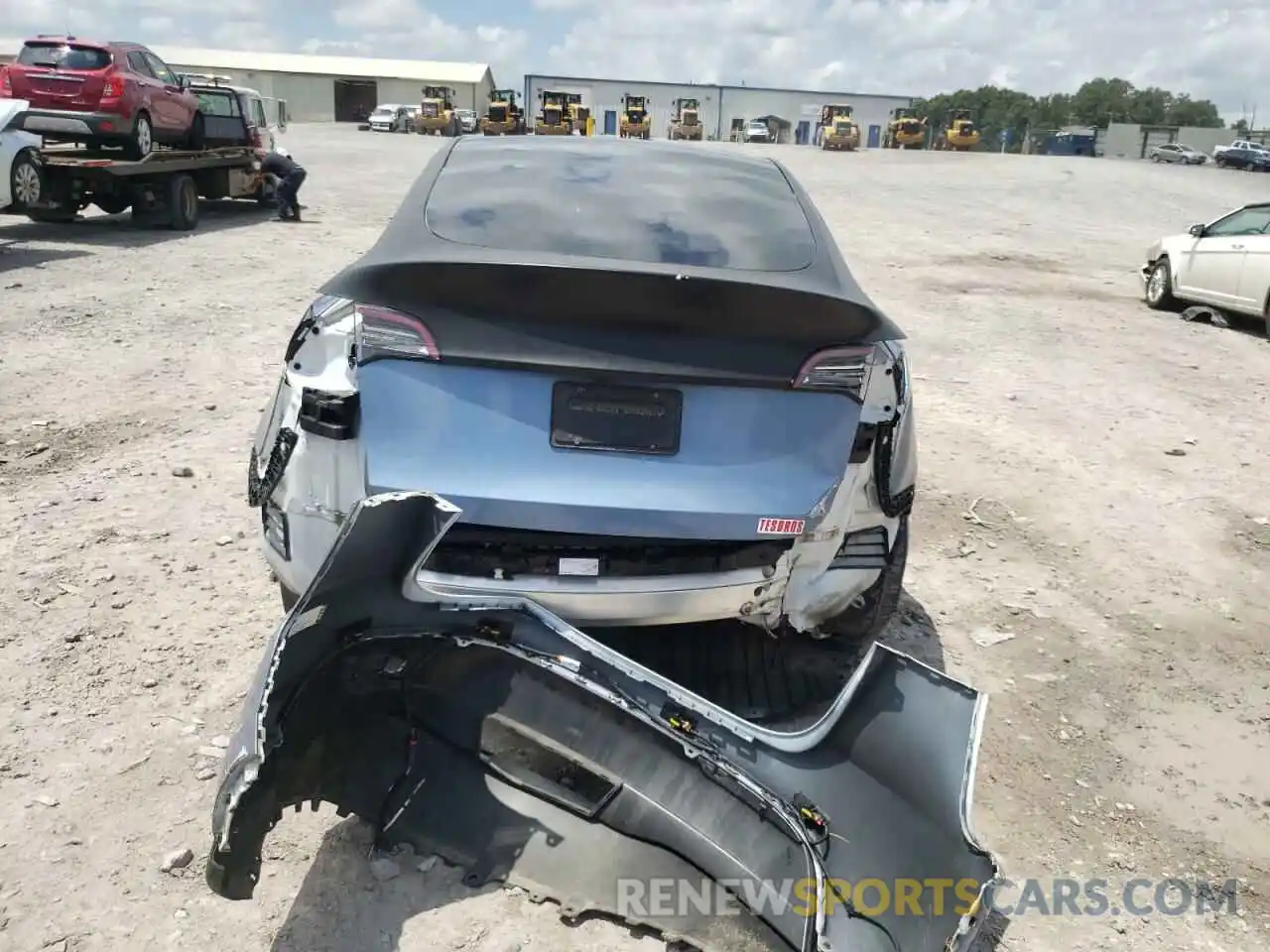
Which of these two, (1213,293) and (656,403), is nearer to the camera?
(656,403)

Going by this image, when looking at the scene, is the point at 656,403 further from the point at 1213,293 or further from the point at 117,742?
the point at 1213,293

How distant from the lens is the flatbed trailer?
42.8ft

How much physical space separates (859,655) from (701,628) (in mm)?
606

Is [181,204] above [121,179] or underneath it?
underneath

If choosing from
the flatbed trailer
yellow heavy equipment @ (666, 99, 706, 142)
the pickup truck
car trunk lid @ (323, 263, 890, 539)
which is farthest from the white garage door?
car trunk lid @ (323, 263, 890, 539)

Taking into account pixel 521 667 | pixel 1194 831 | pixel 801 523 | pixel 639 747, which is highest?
pixel 801 523

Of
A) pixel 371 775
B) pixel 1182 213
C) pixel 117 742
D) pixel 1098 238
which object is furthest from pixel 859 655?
pixel 1182 213

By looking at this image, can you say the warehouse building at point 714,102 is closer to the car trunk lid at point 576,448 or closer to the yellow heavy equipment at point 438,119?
the yellow heavy equipment at point 438,119

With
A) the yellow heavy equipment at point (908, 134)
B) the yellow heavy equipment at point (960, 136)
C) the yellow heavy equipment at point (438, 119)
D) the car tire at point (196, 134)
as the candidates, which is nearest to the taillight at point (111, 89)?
the car tire at point (196, 134)

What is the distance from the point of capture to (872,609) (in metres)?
3.19

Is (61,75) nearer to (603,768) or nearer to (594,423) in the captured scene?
(594,423)

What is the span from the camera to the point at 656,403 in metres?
2.58

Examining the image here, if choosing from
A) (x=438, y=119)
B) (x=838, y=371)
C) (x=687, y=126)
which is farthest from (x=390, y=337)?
(x=687, y=126)

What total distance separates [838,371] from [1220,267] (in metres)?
11.1
